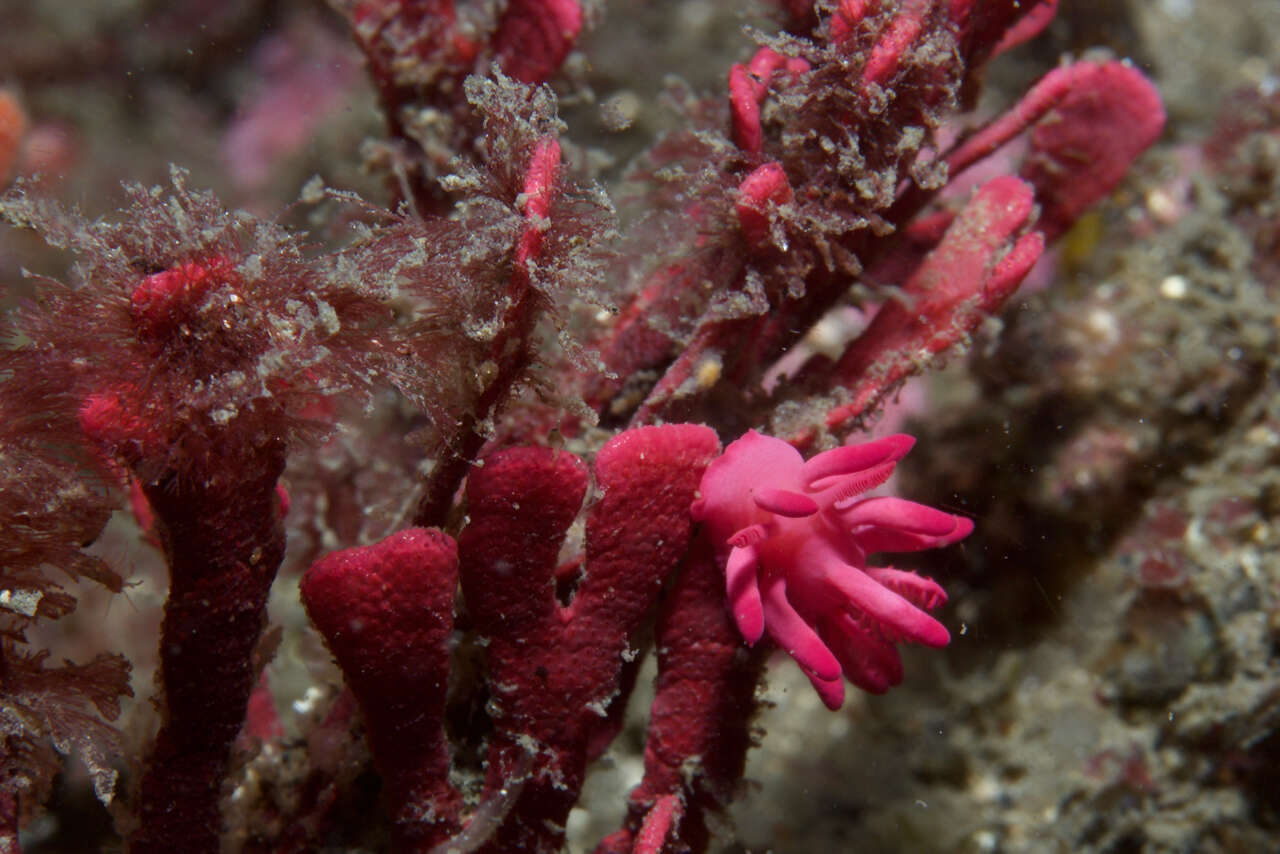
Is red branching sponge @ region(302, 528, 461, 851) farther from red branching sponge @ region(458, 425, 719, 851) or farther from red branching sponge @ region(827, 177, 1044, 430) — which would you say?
red branching sponge @ region(827, 177, 1044, 430)

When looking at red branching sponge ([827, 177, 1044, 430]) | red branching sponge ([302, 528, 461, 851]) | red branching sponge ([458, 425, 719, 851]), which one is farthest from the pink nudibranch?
red branching sponge ([302, 528, 461, 851])

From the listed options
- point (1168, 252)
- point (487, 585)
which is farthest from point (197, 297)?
point (1168, 252)

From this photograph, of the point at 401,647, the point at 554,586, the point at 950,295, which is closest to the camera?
the point at 401,647

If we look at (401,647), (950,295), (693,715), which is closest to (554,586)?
(401,647)

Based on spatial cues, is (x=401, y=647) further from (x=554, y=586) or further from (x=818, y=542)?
(x=818, y=542)

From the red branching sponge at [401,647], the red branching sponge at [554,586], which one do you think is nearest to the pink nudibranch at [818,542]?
the red branching sponge at [554,586]
